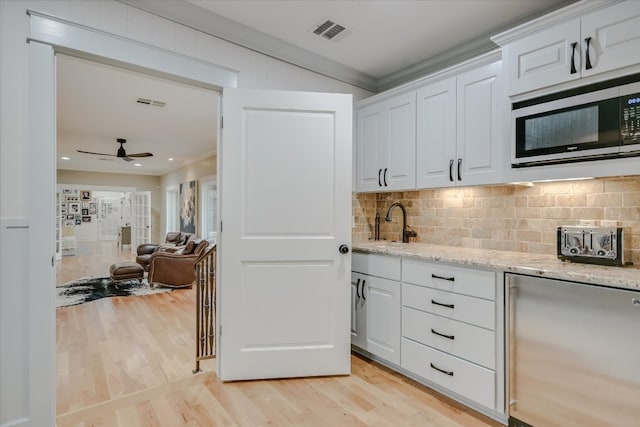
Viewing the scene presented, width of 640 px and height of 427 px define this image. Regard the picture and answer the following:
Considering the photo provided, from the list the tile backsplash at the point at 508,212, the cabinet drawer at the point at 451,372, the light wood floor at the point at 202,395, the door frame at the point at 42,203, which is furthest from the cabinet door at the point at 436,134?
the door frame at the point at 42,203

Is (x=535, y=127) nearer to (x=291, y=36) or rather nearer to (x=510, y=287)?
(x=510, y=287)

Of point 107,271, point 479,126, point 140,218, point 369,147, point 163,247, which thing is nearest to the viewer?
point 479,126

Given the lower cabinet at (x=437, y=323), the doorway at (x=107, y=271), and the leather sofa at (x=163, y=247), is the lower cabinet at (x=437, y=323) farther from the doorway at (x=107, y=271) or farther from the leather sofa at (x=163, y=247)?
the leather sofa at (x=163, y=247)

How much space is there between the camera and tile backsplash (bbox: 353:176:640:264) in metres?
2.04

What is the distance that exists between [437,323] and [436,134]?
1.38 meters

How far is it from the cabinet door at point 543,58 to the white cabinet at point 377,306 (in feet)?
4.51

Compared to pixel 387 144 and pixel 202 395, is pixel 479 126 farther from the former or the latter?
pixel 202 395

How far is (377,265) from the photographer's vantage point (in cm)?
266

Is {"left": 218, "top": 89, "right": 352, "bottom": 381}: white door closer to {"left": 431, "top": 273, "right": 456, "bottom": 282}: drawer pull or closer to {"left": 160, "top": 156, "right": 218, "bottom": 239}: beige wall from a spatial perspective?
{"left": 431, "top": 273, "right": 456, "bottom": 282}: drawer pull

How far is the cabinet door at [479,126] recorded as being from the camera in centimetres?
228

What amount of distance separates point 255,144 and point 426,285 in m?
1.51

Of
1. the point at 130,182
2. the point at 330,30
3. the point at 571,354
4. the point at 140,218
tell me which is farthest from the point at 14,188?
the point at 140,218

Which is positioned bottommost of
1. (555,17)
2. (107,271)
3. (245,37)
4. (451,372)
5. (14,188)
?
(107,271)

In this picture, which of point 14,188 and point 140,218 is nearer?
point 14,188
